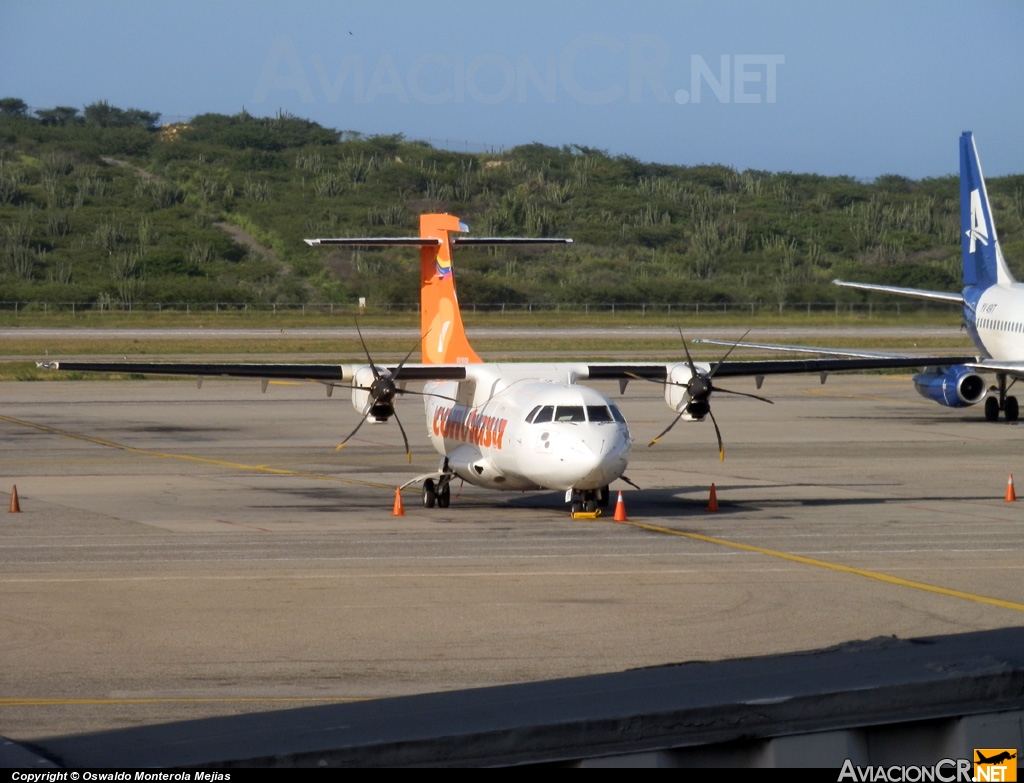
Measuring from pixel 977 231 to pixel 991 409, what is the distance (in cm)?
585

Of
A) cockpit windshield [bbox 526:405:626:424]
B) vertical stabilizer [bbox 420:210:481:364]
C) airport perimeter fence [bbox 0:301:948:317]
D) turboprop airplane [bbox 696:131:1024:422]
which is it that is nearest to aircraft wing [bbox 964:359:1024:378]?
turboprop airplane [bbox 696:131:1024:422]

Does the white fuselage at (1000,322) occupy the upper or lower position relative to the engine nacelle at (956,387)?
upper

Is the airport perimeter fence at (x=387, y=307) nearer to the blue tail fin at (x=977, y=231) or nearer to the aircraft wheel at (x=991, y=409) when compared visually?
the blue tail fin at (x=977, y=231)

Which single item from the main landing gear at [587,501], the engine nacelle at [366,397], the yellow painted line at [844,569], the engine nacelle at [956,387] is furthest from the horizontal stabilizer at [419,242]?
the engine nacelle at [956,387]

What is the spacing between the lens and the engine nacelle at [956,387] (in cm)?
3462

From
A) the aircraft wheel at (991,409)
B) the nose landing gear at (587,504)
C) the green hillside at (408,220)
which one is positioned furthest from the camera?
the green hillside at (408,220)

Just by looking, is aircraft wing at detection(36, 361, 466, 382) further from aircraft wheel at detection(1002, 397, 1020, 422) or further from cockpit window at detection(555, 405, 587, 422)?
aircraft wheel at detection(1002, 397, 1020, 422)

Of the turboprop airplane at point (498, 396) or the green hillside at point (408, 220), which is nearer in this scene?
the turboprop airplane at point (498, 396)

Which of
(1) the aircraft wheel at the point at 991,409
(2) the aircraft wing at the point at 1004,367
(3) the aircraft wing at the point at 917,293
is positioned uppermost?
(3) the aircraft wing at the point at 917,293

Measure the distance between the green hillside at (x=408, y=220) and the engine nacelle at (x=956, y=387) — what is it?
137 feet

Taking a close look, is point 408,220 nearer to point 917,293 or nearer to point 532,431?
point 917,293

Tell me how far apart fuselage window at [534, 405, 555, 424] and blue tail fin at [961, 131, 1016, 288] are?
2285 centimetres

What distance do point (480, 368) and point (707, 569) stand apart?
24.7ft

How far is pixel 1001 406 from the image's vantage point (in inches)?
1405
